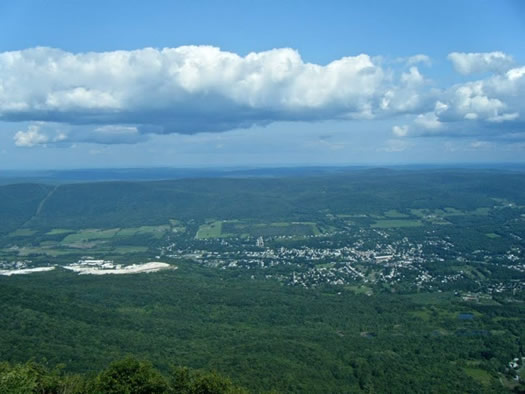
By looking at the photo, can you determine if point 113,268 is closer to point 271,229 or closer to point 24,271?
point 24,271

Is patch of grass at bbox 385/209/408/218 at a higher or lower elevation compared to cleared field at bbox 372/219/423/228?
higher

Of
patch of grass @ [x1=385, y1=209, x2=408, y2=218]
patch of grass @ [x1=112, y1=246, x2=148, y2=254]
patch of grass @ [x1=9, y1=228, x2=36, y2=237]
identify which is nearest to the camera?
patch of grass @ [x1=112, y1=246, x2=148, y2=254]

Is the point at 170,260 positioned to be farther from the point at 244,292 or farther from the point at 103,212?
the point at 103,212

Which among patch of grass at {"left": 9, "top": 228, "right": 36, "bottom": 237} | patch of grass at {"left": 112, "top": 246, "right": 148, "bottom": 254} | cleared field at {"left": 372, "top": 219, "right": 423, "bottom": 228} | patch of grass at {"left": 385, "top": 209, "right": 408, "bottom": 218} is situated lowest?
patch of grass at {"left": 112, "top": 246, "right": 148, "bottom": 254}

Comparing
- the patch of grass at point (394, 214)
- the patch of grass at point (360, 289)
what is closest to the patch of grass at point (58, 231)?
the patch of grass at point (360, 289)

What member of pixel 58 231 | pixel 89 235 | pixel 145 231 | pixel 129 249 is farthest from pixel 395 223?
pixel 58 231

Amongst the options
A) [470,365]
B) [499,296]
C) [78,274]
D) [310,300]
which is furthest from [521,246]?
[78,274]

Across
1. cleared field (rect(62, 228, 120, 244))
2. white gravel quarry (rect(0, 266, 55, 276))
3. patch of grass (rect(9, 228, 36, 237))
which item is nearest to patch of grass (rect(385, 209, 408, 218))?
cleared field (rect(62, 228, 120, 244))

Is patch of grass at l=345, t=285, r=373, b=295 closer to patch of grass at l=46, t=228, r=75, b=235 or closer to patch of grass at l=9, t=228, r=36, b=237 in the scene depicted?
patch of grass at l=46, t=228, r=75, b=235
